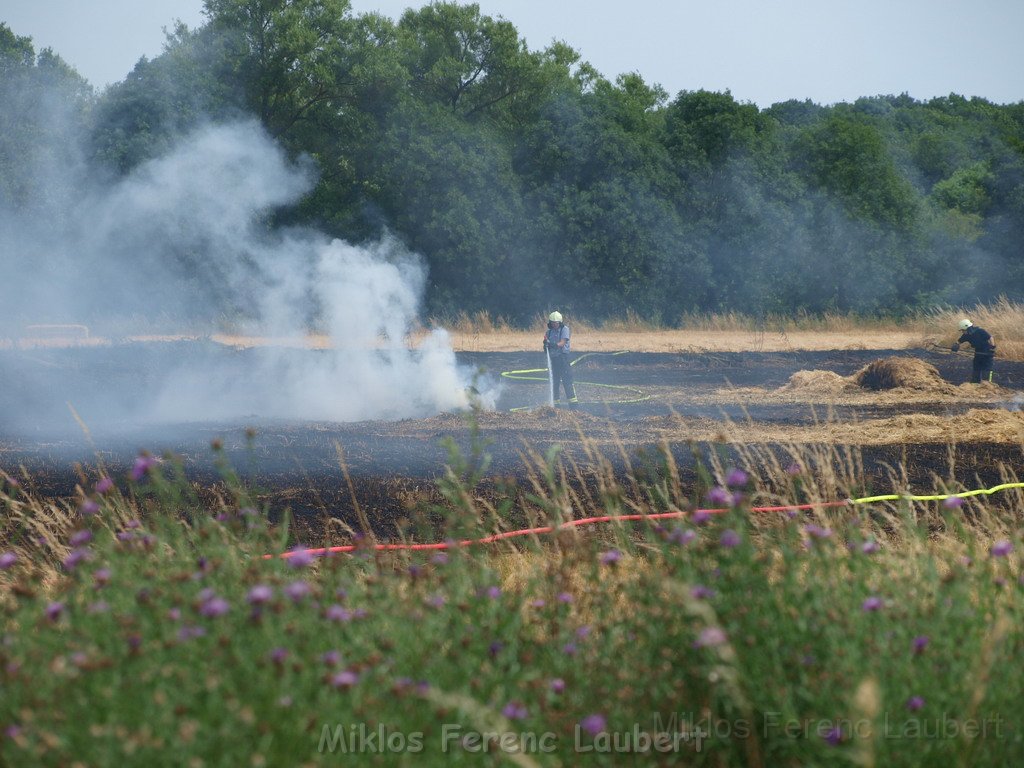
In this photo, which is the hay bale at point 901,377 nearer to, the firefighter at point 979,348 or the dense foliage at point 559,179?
the firefighter at point 979,348

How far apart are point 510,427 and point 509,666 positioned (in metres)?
11.7

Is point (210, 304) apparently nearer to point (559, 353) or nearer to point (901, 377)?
point (559, 353)

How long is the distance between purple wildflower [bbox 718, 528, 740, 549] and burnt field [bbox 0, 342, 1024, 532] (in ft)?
6.61

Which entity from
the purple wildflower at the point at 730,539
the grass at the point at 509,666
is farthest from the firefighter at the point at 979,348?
the purple wildflower at the point at 730,539

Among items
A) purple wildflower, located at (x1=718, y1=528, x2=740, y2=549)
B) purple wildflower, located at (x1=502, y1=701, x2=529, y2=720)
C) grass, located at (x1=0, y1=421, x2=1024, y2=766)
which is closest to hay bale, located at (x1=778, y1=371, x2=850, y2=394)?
grass, located at (x1=0, y1=421, x2=1024, y2=766)

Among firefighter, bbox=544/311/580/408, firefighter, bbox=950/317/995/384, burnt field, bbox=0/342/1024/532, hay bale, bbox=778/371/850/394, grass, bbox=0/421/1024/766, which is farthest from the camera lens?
hay bale, bbox=778/371/850/394

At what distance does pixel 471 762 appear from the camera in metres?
3.37

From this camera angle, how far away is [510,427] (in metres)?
15.6

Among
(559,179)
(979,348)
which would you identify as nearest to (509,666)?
(979,348)

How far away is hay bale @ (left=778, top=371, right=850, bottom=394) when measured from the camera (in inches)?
790

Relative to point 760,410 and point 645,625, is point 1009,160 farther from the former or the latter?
point 645,625

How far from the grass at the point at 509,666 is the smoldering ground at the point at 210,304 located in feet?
42.7

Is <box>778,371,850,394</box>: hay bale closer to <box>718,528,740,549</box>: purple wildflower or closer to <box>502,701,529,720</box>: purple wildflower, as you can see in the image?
<box>718,528,740,549</box>: purple wildflower

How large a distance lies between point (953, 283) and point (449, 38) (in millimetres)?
20654
